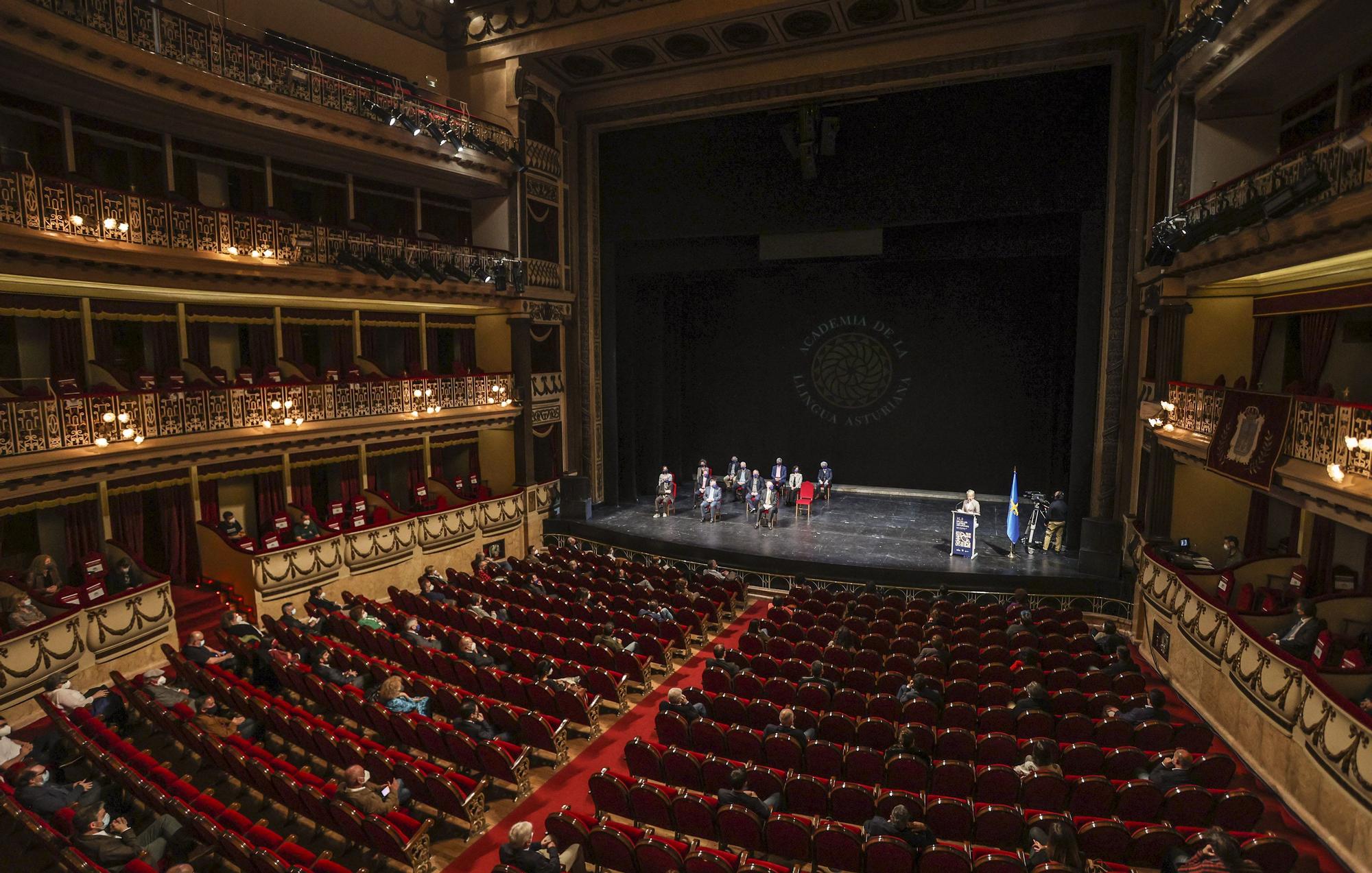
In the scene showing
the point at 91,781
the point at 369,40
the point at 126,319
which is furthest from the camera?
the point at 369,40

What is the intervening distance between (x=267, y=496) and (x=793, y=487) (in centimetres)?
1239

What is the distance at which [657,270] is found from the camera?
65.7 feet

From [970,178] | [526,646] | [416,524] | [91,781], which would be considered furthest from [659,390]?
[91,781]

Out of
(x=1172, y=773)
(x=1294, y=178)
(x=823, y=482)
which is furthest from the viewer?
(x=823, y=482)

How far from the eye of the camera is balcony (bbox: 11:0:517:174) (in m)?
10.3

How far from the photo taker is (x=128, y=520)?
13.1 metres

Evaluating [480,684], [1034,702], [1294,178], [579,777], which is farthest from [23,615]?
[1294,178]

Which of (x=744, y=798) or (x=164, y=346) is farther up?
(x=164, y=346)

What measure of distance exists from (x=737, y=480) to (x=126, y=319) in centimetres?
1421

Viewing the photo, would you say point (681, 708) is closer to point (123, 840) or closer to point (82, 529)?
point (123, 840)

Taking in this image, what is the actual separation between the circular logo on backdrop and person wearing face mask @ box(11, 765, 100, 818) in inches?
711

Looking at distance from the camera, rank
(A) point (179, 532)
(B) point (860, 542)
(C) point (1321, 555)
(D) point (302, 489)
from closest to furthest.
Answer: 1. (C) point (1321, 555)
2. (A) point (179, 532)
3. (D) point (302, 489)
4. (B) point (860, 542)

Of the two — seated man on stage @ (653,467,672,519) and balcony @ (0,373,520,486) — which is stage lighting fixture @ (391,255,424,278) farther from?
seated man on stage @ (653,467,672,519)

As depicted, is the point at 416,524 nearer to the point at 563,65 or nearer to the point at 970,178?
the point at 563,65
